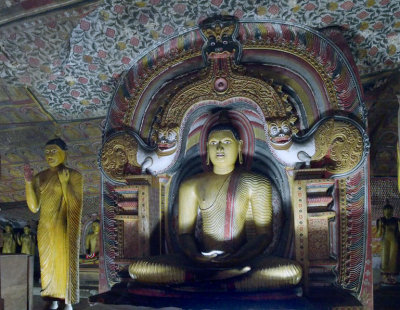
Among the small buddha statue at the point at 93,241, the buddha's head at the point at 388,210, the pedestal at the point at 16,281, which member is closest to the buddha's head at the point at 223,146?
the pedestal at the point at 16,281

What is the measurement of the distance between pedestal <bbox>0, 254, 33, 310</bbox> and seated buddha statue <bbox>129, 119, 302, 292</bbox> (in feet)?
5.27

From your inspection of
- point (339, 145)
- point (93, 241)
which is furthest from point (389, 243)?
point (93, 241)

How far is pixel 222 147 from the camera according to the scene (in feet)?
19.4

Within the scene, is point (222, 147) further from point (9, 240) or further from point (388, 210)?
point (9, 240)

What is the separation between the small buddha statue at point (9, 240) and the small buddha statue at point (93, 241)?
81.0 inches

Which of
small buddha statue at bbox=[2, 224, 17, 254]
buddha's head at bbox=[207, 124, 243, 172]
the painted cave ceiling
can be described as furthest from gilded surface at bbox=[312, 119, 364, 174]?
small buddha statue at bbox=[2, 224, 17, 254]

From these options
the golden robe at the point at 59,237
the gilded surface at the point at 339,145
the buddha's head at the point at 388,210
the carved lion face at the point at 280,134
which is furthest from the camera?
the buddha's head at the point at 388,210

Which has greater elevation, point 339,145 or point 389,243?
point 339,145

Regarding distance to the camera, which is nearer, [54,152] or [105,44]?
[105,44]

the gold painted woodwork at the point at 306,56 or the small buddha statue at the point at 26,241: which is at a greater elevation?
the gold painted woodwork at the point at 306,56

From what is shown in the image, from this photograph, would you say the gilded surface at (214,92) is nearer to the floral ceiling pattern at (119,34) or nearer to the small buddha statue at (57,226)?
the floral ceiling pattern at (119,34)

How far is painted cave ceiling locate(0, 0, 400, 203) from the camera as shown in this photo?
5695 mm

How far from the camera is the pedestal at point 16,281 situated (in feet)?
19.4

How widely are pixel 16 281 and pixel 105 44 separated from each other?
3.25 meters
